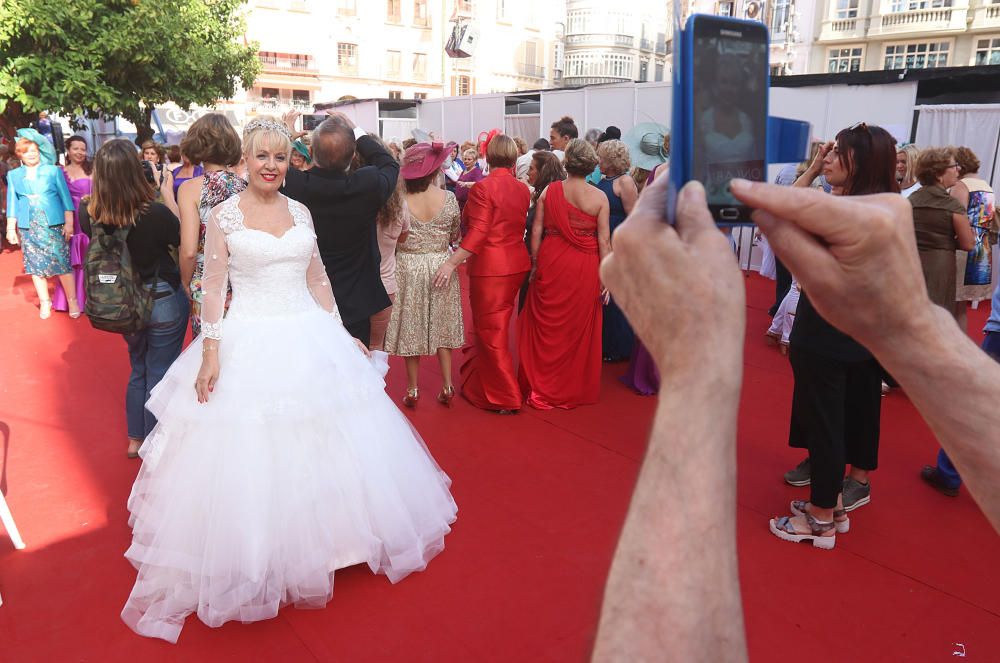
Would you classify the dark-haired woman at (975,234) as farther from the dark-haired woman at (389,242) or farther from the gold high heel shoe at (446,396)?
the dark-haired woman at (389,242)

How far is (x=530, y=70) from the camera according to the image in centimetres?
4475

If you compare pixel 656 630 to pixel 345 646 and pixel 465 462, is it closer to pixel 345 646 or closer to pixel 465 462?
pixel 345 646

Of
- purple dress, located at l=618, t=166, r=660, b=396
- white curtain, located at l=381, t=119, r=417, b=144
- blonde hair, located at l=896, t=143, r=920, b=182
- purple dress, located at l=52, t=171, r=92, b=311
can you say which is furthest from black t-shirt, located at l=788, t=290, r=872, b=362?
white curtain, located at l=381, t=119, r=417, b=144

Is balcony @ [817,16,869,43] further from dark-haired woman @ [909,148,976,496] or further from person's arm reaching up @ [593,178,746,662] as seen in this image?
person's arm reaching up @ [593,178,746,662]

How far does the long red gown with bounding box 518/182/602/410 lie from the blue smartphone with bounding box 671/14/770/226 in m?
3.69

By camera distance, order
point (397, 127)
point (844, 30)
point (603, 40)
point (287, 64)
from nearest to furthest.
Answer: point (397, 127), point (844, 30), point (287, 64), point (603, 40)

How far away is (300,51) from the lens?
34.4 m

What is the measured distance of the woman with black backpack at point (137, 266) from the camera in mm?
3541

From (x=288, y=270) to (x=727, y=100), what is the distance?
228cm

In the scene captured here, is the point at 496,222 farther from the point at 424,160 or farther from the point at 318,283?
the point at 318,283

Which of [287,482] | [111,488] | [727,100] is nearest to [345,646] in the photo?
[287,482]

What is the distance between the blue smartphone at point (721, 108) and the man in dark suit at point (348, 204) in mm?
2830

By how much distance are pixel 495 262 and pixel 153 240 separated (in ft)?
6.92

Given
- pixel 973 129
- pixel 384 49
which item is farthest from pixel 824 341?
pixel 384 49
